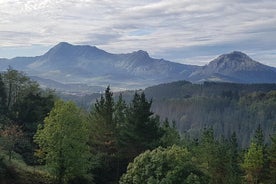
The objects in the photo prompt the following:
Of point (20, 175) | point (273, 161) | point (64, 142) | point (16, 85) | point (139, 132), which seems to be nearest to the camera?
point (20, 175)

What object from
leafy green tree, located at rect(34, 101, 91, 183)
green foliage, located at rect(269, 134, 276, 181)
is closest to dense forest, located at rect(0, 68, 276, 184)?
leafy green tree, located at rect(34, 101, 91, 183)

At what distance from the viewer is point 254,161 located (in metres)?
61.5

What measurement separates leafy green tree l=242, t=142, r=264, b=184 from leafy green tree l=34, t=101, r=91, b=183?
2808cm

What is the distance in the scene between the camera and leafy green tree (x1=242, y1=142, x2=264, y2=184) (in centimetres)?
6122

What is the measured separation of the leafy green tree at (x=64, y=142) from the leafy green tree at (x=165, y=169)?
9.29 metres

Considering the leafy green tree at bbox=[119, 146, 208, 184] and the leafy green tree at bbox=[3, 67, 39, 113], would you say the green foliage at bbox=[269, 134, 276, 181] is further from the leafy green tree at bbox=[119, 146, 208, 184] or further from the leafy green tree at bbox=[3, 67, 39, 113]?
the leafy green tree at bbox=[3, 67, 39, 113]

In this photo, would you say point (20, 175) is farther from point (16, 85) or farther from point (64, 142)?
point (16, 85)

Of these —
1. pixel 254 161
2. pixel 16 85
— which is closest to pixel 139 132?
pixel 254 161

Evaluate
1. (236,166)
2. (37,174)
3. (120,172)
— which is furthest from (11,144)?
(236,166)

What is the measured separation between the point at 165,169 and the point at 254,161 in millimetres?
30796

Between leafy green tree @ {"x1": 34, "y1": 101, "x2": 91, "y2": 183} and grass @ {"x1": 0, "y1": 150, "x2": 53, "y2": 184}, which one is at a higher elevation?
leafy green tree @ {"x1": 34, "y1": 101, "x2": 91, "y2": 183}

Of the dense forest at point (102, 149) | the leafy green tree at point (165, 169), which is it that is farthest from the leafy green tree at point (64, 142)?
the leafy green tree at point (165, 169)

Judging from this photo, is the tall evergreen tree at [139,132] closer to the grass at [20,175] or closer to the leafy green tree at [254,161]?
the grass at [20,175]

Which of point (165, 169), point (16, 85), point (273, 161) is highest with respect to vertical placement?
point (16, 85)
